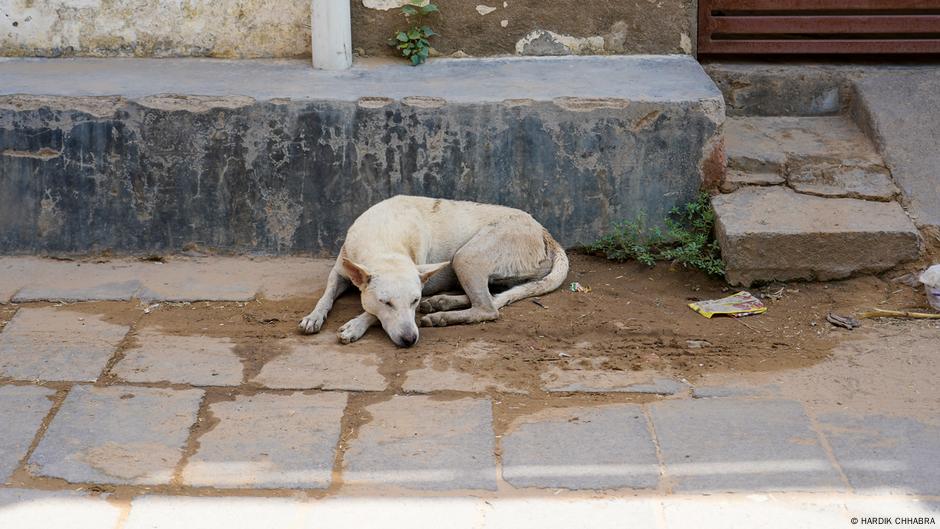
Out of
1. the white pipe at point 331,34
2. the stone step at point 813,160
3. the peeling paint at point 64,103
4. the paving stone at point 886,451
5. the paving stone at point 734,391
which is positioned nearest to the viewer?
the paving stone at point 886,451

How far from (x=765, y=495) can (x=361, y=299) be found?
2459 millimetres

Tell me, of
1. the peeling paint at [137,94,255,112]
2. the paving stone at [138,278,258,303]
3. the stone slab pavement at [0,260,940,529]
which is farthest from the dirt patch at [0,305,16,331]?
the peeling paint at [137,94,255,112]

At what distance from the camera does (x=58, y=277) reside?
6.36 m

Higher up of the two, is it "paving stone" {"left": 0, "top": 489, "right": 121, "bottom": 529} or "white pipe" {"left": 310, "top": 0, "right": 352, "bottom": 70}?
"white pipe" {"left": 310, "top": 0, "right": 352, "bottom": 70}

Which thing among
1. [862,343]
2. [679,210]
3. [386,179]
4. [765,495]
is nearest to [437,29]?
[386,179]

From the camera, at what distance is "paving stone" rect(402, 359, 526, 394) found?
5.06 m

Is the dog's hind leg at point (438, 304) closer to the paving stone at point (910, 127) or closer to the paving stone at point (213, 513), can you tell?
the paving stone at point (213, 513)

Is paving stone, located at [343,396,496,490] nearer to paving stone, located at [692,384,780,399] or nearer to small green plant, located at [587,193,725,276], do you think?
paving stone, located at [692,384,780,399]

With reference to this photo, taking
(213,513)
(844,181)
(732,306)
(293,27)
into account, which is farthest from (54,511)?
(844,181)

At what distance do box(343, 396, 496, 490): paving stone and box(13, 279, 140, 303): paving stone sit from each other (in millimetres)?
2000

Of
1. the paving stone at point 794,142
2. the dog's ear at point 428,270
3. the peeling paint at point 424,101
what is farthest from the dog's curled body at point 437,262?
the paving stone at point 794,142

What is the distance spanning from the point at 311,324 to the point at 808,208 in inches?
111

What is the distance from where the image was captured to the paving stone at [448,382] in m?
5.06

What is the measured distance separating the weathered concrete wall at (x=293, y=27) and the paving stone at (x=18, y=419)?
2.95 meters
